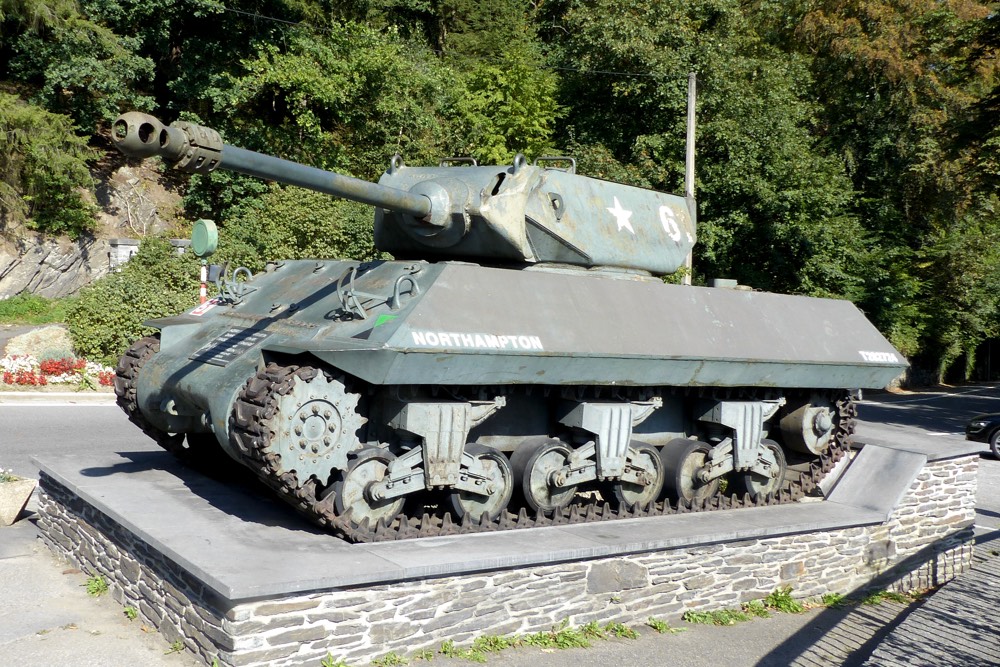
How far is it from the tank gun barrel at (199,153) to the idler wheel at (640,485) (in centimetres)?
390

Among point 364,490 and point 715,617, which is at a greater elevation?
point 364,490

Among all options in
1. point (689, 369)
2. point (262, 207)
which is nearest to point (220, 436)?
point (689, 369)

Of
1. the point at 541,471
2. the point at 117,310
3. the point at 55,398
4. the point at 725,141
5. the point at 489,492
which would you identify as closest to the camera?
the point at 489,492

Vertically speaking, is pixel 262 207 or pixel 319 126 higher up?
pixel 319 126

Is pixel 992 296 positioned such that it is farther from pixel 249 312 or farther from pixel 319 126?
pixel 249 312

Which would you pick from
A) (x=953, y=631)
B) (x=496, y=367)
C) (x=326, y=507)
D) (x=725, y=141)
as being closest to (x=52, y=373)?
(x=326, y=507)

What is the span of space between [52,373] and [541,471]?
1322cm

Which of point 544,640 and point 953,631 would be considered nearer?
point 544,640

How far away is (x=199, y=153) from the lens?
6340 millimetres

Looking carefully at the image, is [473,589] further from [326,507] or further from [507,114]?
[507,114]

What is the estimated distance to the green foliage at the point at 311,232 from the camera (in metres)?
23.3

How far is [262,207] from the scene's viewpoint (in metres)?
27.7

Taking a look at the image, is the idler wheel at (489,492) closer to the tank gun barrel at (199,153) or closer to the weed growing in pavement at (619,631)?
the weed growing in pavement at (619,631)

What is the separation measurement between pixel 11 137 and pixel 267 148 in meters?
6.87
